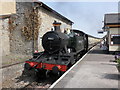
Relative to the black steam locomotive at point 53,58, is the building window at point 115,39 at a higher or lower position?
higher

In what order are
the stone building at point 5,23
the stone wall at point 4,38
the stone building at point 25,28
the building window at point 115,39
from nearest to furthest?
the building window at point 115,39, the stone wall at point 4,38, the stone building at point 5,23, the stone building at point 25,28

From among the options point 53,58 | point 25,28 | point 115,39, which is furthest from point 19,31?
point 115,39

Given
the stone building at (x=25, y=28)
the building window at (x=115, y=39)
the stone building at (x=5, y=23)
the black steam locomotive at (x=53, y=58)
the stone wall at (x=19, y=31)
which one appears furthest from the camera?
the stone wall at (x=19, y=31)

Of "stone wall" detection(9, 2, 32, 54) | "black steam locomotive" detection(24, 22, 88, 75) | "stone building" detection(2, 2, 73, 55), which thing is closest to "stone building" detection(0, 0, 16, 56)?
"stone building" detection(2, 2, 73, 55)

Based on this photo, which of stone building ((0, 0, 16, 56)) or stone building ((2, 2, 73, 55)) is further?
stone building ((2, 2, 73, 55))

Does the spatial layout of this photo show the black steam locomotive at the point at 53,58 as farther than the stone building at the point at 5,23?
No

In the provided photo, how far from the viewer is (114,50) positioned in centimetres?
1346

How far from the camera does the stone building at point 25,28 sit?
45.1ft

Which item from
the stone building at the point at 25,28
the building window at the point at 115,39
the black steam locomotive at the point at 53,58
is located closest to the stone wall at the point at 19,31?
the stone building at the point at 25,28

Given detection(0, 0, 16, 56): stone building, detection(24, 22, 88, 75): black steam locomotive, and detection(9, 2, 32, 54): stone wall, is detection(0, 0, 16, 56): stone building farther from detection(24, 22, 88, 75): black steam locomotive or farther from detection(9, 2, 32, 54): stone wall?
detection(24, 22, 88, 75): black steam locomotive

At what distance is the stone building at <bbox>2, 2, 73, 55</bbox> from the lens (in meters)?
13.7

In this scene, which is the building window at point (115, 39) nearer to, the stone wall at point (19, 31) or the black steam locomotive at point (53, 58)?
the black steam locomotive at point (53, 58)

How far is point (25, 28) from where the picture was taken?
1393cm

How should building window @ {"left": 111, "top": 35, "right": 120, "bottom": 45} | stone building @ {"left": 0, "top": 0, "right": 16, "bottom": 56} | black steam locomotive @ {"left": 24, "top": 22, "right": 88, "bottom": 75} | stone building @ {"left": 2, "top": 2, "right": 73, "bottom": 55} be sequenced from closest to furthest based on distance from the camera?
black steam locomotive @ {"left": 24, "top": 22, "right": 88, "bottom": 75}
building window @ {"left": 111, "top": 35, "right": 120, "bottom": 45}
stone building @ {"left": 0, "top": 0, "right": 16, "bottom": 56}
stone building @ {"left": 2, "top": 2, "right": 73, "bottom": 55}
